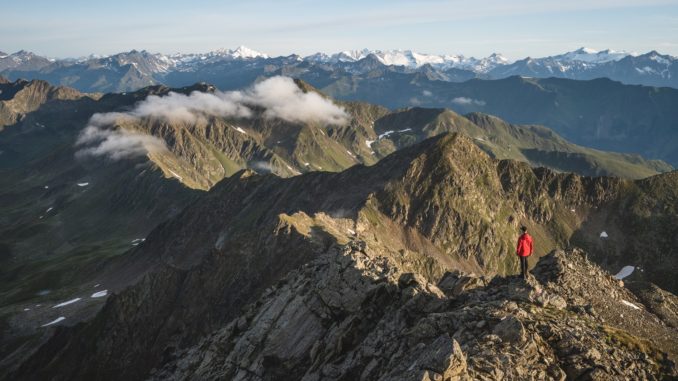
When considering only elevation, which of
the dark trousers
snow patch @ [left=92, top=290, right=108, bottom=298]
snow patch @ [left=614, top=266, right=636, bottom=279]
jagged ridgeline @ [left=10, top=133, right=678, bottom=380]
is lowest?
snow patch @ [left=614, top=266, right=636, bottom=279]

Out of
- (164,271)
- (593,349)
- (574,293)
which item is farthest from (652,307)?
(164,271)

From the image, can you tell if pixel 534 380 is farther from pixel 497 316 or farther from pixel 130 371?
pixel 130 371

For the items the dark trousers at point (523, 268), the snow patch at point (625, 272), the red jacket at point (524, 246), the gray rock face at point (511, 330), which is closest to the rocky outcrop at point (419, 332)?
the gray rock face at point (511, 330)

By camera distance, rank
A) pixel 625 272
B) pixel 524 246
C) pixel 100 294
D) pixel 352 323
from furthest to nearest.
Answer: pixel 625 272, pixel 100 294, pixel 524 246, pixel 352 323

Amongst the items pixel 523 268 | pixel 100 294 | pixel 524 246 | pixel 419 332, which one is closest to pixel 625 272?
pixel 524 246

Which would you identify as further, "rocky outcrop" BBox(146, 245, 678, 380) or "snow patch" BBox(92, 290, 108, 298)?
"snow patch" BBox(92, 290, 108, 298)

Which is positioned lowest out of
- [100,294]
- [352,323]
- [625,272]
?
[625,272]

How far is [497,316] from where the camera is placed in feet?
118

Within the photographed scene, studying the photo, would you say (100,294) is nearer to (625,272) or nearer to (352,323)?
(352,323)

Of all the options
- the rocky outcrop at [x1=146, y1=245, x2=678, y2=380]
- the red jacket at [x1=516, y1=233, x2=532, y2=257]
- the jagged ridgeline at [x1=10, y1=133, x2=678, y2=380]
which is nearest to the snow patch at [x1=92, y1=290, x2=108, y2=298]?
the jagged ridgeline at [x1=10, y1=133, x2=678, y2=380]

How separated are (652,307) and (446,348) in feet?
140

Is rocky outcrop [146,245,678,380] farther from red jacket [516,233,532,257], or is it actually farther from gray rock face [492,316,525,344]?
red jacket [516,233,532,257]

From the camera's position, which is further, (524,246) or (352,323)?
(524,246)

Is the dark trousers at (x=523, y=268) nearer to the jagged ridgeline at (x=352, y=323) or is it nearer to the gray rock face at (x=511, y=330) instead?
the jagged ridgeline at (x=352, y=323)
